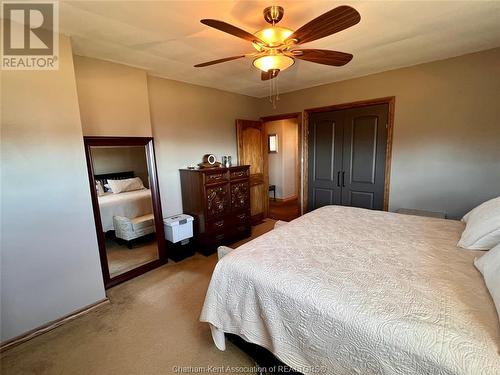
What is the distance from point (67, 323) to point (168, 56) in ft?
9.01

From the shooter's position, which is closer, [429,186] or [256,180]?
[429,186]

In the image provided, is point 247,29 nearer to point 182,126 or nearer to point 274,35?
point 274,35

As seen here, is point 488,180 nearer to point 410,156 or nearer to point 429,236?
point 410,156

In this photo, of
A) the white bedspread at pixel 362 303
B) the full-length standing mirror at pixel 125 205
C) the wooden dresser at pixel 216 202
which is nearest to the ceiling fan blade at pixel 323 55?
the white bedspread at pixel 362 303

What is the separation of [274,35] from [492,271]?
179 centimetres

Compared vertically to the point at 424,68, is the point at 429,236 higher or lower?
lower

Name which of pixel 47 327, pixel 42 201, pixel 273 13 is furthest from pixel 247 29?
pixel 47 327

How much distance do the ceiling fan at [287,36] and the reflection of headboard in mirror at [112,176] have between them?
1858 millimetres

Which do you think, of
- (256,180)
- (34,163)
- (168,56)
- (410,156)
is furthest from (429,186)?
(34,163)

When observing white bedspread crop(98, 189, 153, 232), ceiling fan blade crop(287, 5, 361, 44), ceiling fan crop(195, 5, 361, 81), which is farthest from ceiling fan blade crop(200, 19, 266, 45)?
white bedspread crop(98, 189, 153, 232)

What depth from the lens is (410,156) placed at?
2.98m

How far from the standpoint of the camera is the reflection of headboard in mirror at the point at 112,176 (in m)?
2.40

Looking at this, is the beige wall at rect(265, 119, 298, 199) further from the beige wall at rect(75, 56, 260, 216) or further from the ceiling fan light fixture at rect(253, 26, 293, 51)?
the ceiling fan light fixture at rect(253, 26, 293, 51)

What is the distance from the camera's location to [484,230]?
1431 mm
